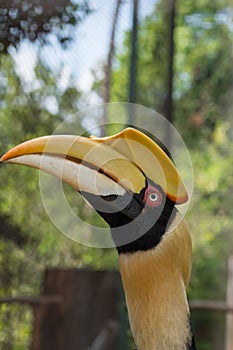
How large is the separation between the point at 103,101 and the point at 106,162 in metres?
1.38

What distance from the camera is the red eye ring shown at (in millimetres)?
1548

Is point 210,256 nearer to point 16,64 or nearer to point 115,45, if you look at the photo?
point 115,45

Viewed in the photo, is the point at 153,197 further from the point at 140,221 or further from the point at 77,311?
the point at 77,311

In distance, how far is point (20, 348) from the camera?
2707 mm

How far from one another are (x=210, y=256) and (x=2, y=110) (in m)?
2.04

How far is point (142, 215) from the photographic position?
1.57m

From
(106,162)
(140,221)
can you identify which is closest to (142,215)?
(140,221)

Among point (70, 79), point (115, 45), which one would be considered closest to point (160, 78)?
point (115, 45)

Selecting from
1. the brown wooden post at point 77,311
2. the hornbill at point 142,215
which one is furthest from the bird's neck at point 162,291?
the brown wooden post at point 77,311

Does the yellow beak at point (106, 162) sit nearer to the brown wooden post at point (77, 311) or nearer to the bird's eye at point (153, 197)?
the bird's eye at point (153, 197)

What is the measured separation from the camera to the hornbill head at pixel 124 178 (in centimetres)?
149

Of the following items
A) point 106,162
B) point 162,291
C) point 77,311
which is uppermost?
point 106,162

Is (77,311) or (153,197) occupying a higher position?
(153,197)

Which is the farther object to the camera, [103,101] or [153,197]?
[103,101]
